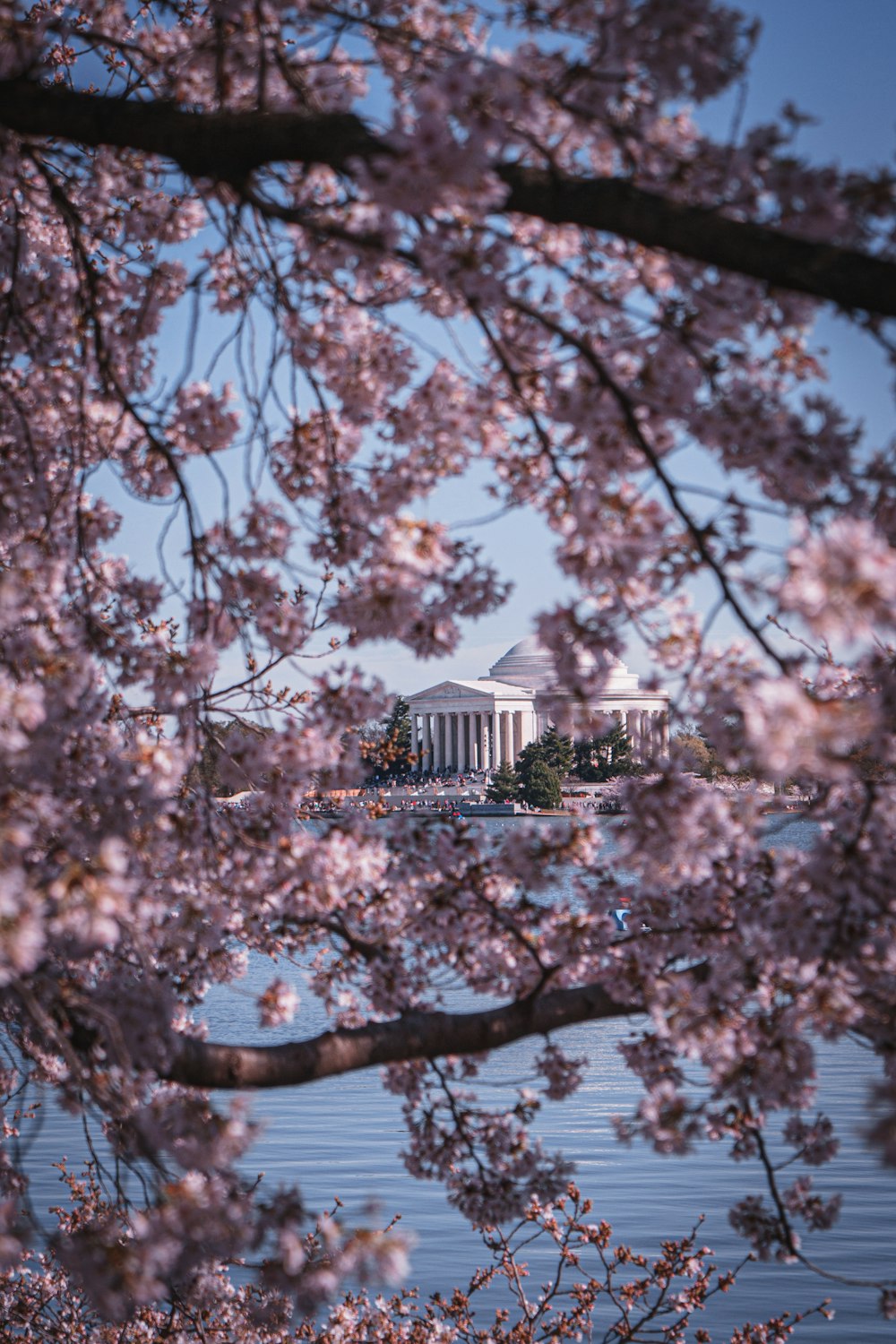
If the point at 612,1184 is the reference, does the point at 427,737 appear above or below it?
above

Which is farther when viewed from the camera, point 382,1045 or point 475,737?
point 475,737

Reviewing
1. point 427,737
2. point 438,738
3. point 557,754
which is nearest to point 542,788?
point 557,754

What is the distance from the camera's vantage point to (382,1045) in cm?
430

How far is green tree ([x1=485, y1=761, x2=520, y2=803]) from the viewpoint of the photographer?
306 feet

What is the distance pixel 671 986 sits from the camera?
4285 millimetres

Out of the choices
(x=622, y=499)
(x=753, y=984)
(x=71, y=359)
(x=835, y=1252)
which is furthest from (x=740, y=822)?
(x=835, y=1252)

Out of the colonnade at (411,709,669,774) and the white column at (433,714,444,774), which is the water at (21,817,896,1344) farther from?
the white column at (433,714,444,774)

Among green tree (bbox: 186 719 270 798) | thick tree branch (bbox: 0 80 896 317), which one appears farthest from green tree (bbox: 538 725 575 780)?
thick tree branch (bbox: 0 80 896 317)

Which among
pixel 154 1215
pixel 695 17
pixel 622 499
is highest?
pixel 695 17

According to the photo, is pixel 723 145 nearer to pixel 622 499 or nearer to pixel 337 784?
pixel 622 499

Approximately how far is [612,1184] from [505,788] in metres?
80.2

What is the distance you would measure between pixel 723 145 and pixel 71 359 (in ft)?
8.33

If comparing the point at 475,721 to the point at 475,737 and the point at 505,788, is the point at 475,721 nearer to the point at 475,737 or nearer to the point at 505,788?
the point at 475,737

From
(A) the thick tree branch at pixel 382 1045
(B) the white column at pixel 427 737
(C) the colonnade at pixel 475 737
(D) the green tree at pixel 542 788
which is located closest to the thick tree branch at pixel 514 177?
(A) the thick tree branch at pixel 382 1045
